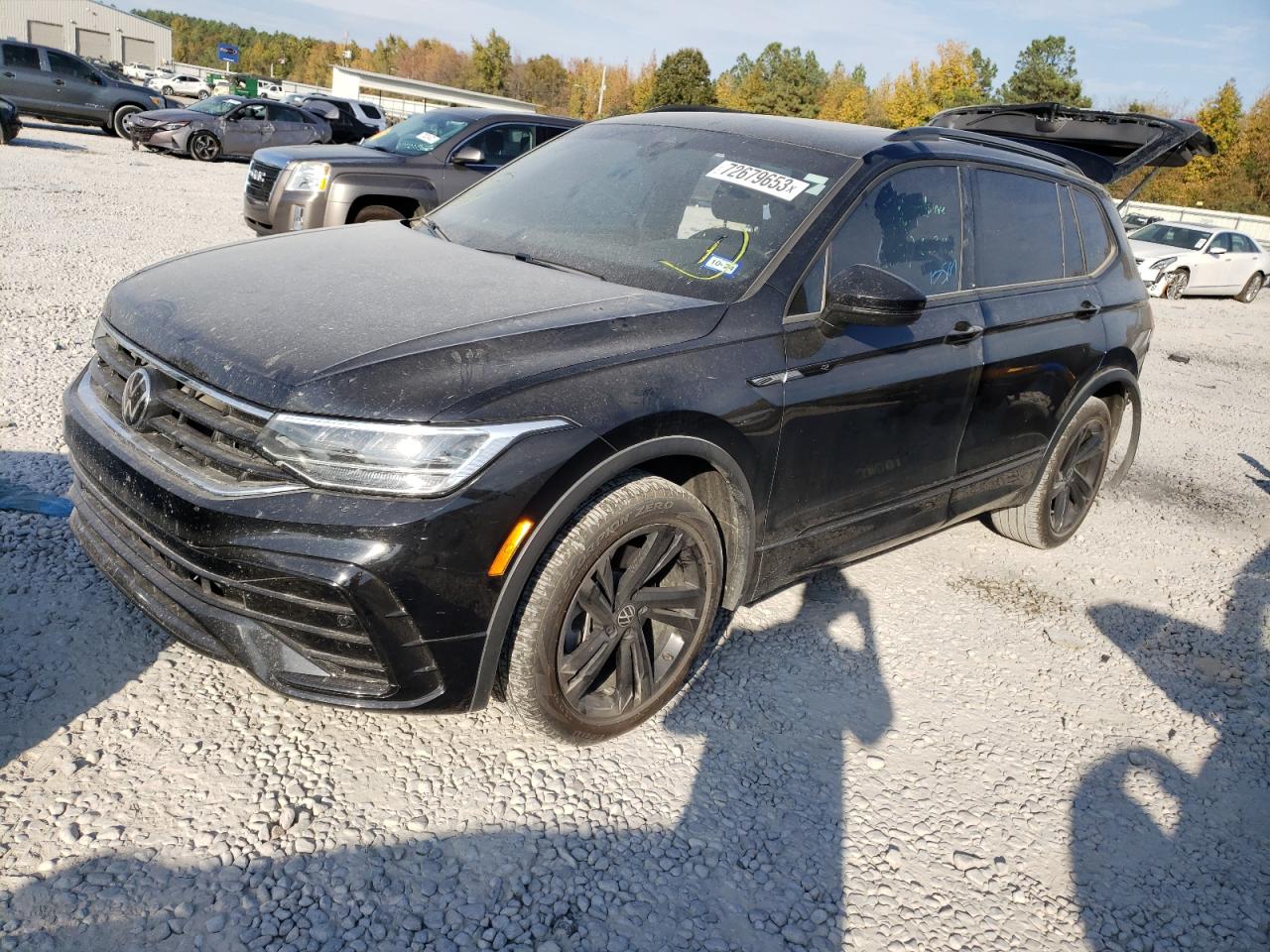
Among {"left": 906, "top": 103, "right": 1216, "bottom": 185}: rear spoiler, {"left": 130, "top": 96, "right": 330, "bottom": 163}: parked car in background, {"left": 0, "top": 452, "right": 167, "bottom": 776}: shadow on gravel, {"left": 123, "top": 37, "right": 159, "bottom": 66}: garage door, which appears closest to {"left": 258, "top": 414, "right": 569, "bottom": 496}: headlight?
{"left": 0, "top": 452, "right": 167, "bottom": 776}: shadow on gravel

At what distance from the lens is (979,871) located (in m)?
2.71

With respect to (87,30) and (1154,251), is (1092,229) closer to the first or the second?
(1154,251)

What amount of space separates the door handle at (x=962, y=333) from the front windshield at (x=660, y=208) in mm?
755

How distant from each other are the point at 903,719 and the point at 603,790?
1.21 m

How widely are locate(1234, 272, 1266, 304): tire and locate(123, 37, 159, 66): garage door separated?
79320mm

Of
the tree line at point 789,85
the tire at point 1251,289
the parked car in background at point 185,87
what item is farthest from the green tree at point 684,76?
the tire at point 1251,289

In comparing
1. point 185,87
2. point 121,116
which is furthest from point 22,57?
point 185,87

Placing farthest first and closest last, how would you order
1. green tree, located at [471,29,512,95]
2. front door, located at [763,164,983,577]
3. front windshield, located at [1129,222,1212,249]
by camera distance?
green tree, located at [471,29,512,95] → front windshield, located at [1129,222,1212,249] → front door, located at [763,164,983,577]

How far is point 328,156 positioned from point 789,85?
68386mm

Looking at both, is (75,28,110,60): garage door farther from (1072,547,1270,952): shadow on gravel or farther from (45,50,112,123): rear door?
(1072,547,1270,952): shadow on gravel

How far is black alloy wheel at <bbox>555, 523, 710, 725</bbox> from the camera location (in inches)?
108

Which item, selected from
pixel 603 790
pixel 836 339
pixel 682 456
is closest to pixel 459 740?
pixel 603 790

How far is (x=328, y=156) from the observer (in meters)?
8.86

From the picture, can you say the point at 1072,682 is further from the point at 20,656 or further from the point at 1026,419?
the point at 20,656
